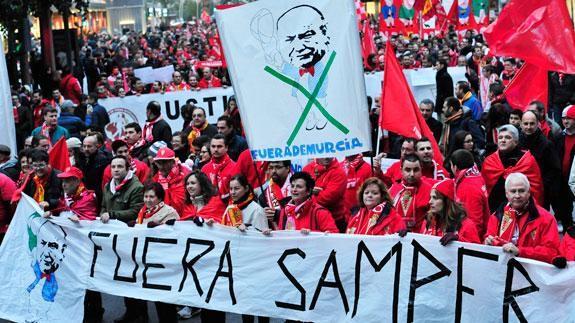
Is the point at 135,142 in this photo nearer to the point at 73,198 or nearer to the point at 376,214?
the point at 73,198

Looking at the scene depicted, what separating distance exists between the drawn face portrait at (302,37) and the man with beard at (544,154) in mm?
2979

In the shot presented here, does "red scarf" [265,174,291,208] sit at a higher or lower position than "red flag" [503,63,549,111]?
lower

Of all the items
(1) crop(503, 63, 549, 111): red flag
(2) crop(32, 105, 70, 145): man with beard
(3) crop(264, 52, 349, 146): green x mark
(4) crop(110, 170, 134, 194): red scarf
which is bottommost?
(2) crop(32, 105, 70, 145): man with beard

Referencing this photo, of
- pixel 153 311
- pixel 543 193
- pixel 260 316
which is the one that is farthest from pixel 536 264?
pixel 153 311

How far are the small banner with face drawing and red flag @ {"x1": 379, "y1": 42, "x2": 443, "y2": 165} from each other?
1.38 metres

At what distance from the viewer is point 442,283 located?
21.9ft

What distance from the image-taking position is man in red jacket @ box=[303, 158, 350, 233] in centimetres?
891

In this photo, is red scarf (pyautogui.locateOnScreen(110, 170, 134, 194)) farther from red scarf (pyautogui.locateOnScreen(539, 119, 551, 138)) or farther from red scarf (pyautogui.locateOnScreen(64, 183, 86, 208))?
red scarf (pyautogui.locateOnScreen(539, 119, 551, 138))

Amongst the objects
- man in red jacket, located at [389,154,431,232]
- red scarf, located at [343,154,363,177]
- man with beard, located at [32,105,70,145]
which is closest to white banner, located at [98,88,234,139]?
man with beard, located at [32,105,70,145]

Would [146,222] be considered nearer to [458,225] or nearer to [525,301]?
[458,225]

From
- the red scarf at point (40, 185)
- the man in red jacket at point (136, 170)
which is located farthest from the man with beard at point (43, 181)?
the man in red jacket at point (136, 170)

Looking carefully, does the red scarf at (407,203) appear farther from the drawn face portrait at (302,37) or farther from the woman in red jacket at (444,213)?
the drawn face portrait at (302,37)

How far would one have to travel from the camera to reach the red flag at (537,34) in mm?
10125

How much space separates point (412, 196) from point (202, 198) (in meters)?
1.62
